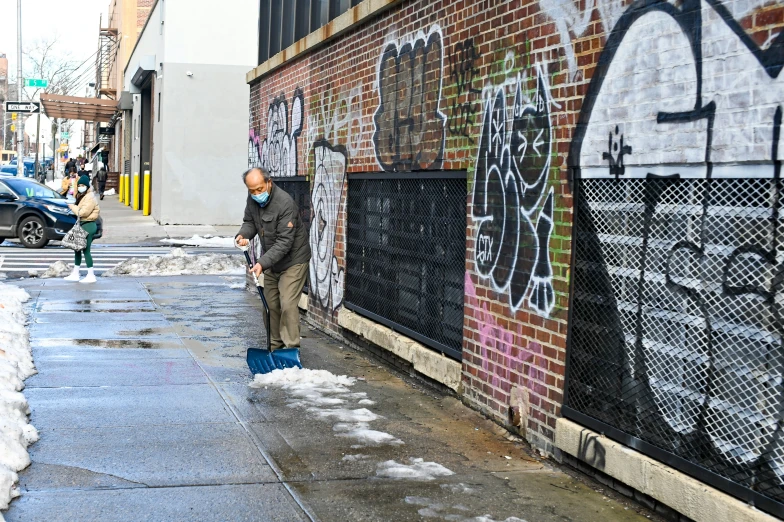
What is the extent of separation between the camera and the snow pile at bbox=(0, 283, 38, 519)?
530 cm

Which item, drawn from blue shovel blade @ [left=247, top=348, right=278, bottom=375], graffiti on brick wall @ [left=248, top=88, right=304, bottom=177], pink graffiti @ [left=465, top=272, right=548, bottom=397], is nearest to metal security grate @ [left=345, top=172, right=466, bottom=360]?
pink graffiti @ [left=465, top=272, right=548, bottom=397]

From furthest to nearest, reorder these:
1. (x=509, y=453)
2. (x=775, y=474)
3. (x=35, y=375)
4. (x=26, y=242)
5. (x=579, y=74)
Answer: (x=26, y=242), (x=35, y=375), (x=509, y=453), (x=579, y=74), (x=775, y=474)

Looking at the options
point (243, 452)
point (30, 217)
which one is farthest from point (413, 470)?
point (30, 217)

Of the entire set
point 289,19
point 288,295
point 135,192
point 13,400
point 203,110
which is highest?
point 289,19

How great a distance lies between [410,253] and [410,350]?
0.90m

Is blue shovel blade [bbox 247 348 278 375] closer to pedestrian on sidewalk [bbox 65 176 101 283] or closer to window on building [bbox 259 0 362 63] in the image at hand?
window on building [bbox 259 0 362 63]

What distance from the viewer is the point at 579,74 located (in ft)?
18.9

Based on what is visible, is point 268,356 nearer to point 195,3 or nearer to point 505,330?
point 505,330

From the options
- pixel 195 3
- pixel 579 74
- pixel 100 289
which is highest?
pixel 195 3

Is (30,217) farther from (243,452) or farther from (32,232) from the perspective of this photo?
(243,452)

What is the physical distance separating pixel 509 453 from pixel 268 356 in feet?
9.79

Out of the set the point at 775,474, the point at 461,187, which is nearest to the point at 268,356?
the point at 461,187

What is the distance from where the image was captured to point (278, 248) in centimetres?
830

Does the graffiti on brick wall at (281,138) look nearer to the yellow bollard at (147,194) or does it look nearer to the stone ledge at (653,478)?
the stone ledge at (653,478)
